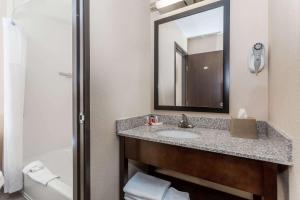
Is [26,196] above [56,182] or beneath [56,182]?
beneath

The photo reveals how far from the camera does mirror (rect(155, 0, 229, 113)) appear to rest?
1.36m

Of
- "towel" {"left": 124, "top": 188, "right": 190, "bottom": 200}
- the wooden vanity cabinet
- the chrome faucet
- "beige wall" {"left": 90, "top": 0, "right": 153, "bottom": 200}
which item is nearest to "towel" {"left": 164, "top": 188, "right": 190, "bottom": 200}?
"towel" {"left": 124, "top": 188, "right": 190, "bottom": 200}

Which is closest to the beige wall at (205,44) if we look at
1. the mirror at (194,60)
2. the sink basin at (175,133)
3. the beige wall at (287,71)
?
the mirror at (194,60)

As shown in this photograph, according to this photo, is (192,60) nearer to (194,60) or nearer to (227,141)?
(194,60)

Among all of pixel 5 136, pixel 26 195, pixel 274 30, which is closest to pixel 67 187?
pixel 26 195

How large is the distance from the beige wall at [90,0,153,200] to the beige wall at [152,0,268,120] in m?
0.76

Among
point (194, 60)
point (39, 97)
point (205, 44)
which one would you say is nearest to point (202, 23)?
point (205, 44)

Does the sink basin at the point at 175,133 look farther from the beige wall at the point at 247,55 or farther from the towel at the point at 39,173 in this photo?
the towel at the point at 39,173

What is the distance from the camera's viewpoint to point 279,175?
3.00ft

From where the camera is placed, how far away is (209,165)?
0.95 m

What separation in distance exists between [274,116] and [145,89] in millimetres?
999

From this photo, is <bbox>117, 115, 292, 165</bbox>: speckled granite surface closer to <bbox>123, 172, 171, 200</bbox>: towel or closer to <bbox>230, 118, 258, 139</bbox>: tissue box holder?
<bbox>230, 118, 258, 139</bbox>: tissue box holder

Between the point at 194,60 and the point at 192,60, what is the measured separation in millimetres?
19

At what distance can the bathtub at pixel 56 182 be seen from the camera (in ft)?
4.36
